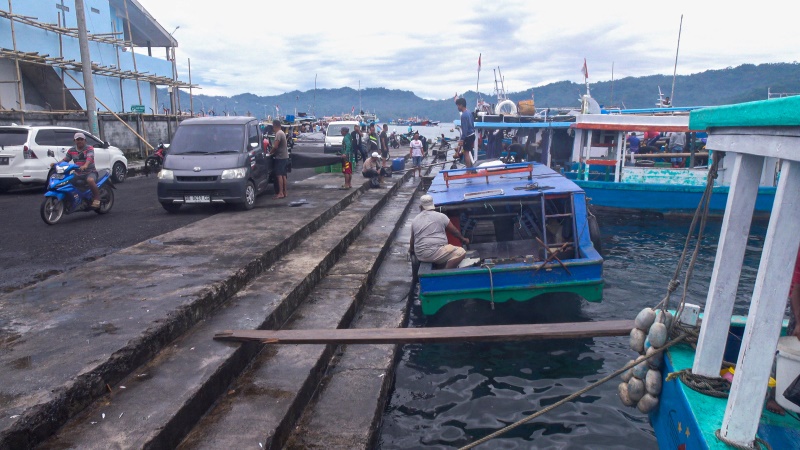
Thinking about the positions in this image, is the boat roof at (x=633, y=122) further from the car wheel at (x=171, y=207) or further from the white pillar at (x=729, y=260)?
the white pillar at (x=729, y=260)

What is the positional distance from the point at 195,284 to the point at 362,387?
6.63ft

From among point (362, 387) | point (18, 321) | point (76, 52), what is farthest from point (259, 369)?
point (76, 52)

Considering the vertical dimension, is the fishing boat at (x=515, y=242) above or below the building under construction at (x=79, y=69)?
below

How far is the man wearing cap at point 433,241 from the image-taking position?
6492 millimetres

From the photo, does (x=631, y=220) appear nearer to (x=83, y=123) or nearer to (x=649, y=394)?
(x=649, y=394)

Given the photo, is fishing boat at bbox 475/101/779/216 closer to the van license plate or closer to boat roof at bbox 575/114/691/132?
boat roof at bbox 575/114/691/132

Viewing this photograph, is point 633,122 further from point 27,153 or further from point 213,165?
point 27,153

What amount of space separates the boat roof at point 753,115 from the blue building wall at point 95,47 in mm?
21085

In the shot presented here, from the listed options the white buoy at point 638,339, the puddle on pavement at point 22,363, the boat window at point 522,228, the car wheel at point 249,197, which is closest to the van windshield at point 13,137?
the car wheel at point 249,197

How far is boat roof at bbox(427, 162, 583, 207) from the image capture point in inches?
272

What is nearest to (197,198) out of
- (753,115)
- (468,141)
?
(468,141)

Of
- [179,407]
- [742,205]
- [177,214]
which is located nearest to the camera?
[742,205]

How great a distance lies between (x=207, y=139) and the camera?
9992 millimetres

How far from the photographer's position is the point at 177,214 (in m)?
9.59
